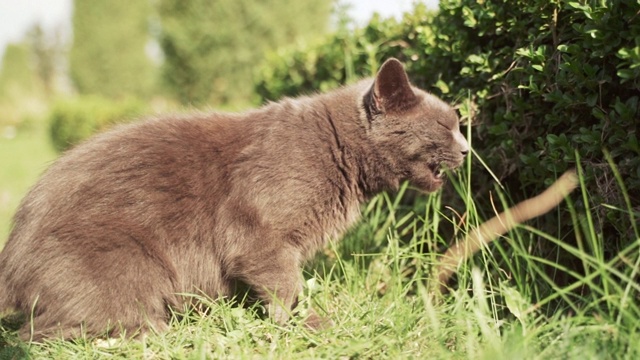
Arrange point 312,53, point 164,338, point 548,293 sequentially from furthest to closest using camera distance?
point 312,53, point 548,293, point 164,338

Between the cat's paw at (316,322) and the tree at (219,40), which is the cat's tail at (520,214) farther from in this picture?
the tree at (219,40)

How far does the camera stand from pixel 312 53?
14.4ft

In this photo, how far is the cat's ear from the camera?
2.53 m

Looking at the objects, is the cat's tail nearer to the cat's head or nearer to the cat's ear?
the cat's head

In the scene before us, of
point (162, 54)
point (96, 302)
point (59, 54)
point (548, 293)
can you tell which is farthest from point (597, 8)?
point (59, 54)

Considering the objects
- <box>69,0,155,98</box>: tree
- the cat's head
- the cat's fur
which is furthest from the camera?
<box>69,0,155,98</box>: tree

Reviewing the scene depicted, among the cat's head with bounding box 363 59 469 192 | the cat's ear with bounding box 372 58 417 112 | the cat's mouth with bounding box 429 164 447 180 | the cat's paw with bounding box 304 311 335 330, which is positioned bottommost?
the cat's paw with bounding box 304 311 335 330

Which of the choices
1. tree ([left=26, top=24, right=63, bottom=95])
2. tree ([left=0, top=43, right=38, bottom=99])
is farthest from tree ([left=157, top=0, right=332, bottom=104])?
tree ([left=26, top=24, right=63, bottom=95])

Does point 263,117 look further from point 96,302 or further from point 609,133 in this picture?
point 609,133

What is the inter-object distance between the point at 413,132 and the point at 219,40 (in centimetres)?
847

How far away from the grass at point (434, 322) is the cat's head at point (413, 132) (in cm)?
28

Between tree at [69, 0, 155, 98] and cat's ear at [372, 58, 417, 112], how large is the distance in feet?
51.6

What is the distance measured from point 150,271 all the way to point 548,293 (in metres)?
1.73

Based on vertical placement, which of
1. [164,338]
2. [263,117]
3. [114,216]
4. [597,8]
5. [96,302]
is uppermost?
[597,8]
